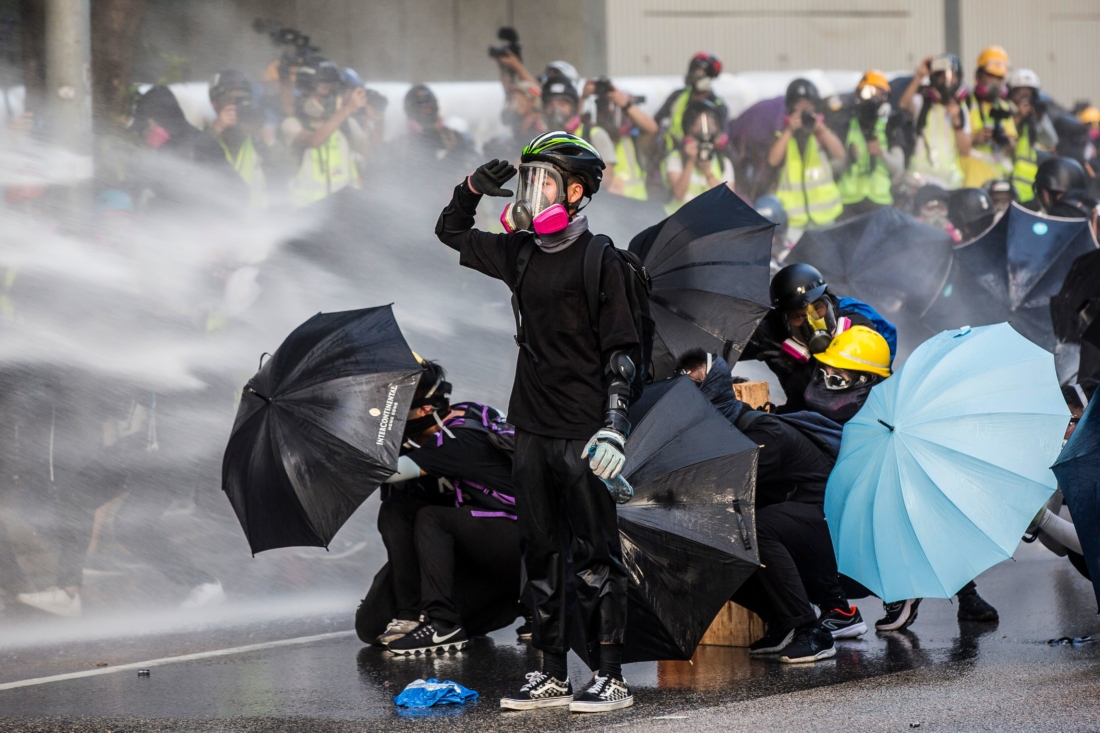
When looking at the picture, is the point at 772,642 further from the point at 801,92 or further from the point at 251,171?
the point at 801,92

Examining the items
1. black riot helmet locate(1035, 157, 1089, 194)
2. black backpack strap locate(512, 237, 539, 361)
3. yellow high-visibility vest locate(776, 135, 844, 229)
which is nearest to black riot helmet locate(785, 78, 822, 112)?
yellow high-visibility vest locate(776, 135, 844, 229)

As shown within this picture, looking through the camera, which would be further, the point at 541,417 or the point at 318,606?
the point at 318,606

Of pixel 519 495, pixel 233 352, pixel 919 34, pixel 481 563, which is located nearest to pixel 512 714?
pixel 519 495

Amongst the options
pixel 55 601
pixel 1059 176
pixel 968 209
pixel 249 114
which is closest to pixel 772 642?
pixel 55 601

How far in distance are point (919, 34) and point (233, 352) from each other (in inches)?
280

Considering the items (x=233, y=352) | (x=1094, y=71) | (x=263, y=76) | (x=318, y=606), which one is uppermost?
(x=1094, y=71)

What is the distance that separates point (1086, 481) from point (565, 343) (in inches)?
63.6

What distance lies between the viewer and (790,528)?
4.90m

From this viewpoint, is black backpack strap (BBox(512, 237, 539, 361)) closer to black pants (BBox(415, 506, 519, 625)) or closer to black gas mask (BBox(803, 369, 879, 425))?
black pants (BBox(415, 506, 519, 625))

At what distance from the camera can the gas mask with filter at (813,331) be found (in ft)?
18.1

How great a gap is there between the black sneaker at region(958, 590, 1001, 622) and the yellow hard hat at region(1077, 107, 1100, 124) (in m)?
7.45

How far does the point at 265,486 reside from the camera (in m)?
4.88

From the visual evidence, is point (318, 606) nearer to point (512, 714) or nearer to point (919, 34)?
point (512, 714)

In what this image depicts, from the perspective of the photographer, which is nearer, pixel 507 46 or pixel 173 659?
pixel 173 659
